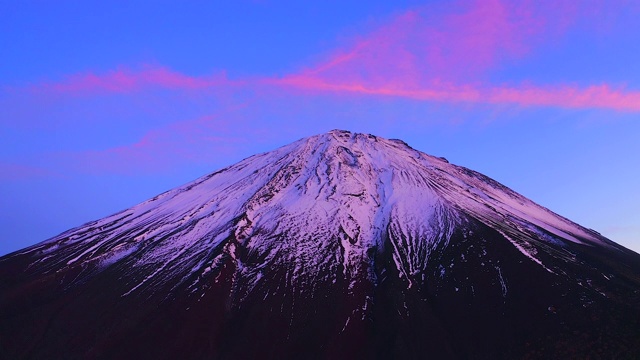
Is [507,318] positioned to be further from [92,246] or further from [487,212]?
[92,246]

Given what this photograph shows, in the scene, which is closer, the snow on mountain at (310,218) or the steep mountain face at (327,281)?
the steep mountain face at (327,281)

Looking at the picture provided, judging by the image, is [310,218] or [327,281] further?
[310,218]

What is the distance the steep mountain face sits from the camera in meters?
32.8

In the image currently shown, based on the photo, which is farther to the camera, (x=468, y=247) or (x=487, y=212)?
(x=487, y=212)

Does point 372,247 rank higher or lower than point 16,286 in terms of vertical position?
higher

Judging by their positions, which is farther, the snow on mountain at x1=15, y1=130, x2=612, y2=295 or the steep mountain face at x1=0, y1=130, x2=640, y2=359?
the snow on mountain at x1=15, y1=130, x2=612, y2=295

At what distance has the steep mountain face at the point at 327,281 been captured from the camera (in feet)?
108

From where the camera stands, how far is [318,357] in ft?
104

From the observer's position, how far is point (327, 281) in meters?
38.8

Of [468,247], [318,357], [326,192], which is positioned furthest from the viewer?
[326,192]

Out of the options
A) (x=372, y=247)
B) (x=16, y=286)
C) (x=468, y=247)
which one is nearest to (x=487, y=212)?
(x=468, y=247)

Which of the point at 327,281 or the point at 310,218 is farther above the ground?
the point at 310,218

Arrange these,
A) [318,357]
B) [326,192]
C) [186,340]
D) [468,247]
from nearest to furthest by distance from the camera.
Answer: [318,357] < [186,340] < [468,247] < [326,192]

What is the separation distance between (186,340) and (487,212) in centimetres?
3105
